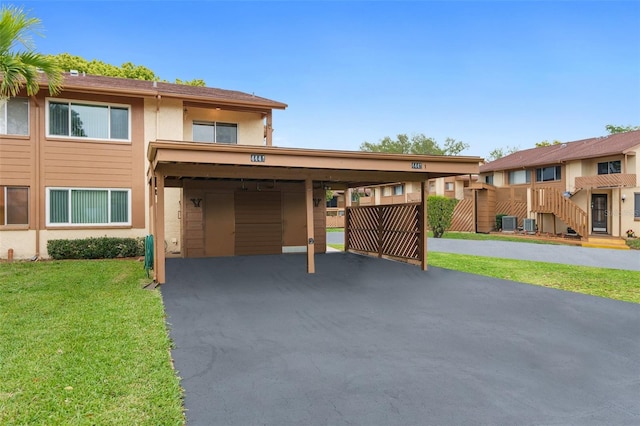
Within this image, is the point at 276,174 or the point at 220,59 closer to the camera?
the point at 276,174

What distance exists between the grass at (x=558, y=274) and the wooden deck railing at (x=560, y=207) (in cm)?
1045

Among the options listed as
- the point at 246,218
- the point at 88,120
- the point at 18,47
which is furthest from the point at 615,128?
the point at 18,47

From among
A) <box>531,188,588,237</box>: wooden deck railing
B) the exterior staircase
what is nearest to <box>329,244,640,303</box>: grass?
the exterior staircase

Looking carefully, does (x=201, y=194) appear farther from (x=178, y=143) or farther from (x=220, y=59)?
(x=220, y=59)

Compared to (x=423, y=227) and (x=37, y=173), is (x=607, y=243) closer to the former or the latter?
(x=423, y=227)

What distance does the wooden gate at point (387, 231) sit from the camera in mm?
11625

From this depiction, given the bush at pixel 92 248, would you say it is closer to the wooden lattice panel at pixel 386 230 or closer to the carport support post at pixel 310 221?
the carport support post at pixel 310 221

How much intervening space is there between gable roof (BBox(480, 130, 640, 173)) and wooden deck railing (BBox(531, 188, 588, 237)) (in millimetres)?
2742

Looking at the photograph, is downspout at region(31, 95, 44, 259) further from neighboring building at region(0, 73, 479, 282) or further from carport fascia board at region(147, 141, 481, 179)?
carport fascia board at region(147, 141, 481, 179)

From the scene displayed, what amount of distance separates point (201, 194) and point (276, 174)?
495 centimetres

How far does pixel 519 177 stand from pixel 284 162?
2479cm

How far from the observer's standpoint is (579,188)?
73.9 feet

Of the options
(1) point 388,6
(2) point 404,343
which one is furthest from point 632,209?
(2) point 404,343

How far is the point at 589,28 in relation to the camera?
49.9 ft
